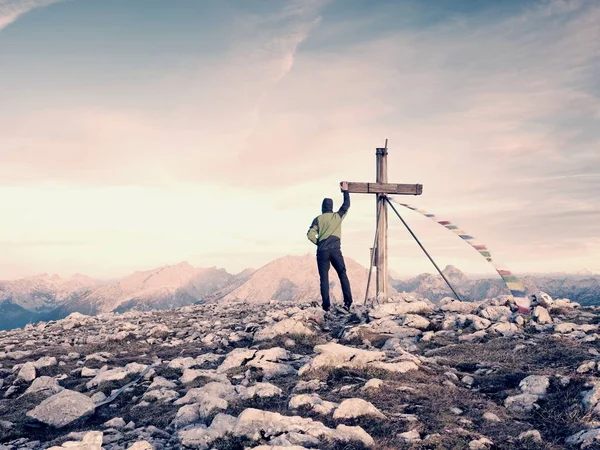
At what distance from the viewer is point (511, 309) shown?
50.1ft

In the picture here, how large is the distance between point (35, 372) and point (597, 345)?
1333cm

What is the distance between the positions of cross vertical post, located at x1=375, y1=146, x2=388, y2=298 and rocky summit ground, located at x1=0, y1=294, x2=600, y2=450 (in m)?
2.98

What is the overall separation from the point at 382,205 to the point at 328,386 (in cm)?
1084

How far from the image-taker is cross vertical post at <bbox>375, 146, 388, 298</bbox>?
17859 millimetres

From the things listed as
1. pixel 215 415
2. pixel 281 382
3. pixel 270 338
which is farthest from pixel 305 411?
pixel 270 338

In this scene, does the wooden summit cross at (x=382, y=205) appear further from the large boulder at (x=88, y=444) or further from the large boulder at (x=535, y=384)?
the large boulder at (x=88, y=444)

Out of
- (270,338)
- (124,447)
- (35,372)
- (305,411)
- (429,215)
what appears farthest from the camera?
(429,215)

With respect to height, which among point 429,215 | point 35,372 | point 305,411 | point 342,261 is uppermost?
point 429,215

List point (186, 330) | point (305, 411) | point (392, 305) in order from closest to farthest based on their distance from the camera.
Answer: point (305, 411), point (392, 305), point (186, 330)

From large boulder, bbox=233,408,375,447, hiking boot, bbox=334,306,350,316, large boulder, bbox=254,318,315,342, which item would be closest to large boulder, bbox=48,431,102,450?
large boulder, bbox=233,408,375,447

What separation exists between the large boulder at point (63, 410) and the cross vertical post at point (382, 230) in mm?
11909

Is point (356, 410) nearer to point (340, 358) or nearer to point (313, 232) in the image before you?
point (340, 358)

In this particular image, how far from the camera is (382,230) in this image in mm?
17875

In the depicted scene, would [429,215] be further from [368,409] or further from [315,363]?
[368,409]
